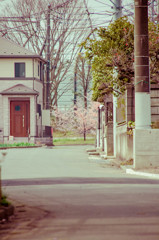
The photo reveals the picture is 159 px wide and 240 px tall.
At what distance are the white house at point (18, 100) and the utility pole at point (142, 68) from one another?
32.6 meters

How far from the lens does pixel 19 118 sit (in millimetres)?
51469

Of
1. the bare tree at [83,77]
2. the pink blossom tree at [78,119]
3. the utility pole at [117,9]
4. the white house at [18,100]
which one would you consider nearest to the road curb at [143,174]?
the utility pole at [117,9]

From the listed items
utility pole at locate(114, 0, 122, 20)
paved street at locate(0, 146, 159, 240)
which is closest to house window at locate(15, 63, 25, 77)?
utility pole at locate(114, 0, 122, 20)

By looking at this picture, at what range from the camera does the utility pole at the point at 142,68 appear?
60.3 feet

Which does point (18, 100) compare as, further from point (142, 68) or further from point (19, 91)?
point (142, 68)

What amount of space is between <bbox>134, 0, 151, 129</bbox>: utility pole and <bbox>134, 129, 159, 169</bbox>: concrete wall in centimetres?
36

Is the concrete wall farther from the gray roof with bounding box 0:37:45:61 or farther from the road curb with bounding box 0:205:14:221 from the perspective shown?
the gray roof with bounding box 0:37:45:61

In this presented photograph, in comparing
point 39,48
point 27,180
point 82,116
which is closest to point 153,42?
point 27,180

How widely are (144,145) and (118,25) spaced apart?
7351 mm

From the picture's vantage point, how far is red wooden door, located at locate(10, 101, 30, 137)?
51.3m

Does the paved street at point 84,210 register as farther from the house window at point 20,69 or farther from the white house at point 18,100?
the house window at point 20,69

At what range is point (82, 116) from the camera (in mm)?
60406

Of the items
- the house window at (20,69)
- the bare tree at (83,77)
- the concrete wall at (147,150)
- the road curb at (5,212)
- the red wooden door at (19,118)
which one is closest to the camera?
the road curb at (5,212)

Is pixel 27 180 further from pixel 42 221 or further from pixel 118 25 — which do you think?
pixel 118 25
